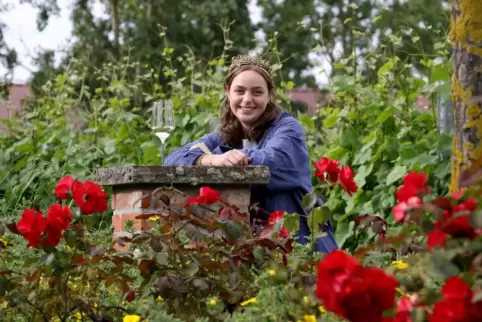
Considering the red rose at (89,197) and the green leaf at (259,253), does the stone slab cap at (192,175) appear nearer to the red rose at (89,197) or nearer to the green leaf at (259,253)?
the red rose at (89,197)

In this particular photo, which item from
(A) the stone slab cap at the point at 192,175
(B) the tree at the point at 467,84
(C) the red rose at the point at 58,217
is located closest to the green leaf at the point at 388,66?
(A) the stone slab cap at the point at 192,175

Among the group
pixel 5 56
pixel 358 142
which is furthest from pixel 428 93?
pixel 5 56

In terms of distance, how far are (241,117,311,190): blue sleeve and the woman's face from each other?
0.11 meters

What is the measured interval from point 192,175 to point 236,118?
59cm

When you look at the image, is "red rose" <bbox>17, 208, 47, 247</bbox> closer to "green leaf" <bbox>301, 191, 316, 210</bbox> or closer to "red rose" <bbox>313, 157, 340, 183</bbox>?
"green leaf" <bbox>301, 191, 316, 210</bbox>

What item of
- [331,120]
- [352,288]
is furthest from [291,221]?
[331,120]

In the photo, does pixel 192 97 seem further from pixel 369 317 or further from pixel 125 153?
pixel 369 317

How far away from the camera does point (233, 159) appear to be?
3217 mm

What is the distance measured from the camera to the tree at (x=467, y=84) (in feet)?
6.98

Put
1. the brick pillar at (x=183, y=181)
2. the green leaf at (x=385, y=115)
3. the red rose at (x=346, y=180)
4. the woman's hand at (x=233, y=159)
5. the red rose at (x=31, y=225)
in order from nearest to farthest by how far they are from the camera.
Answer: the red rose at (x=31, y=225)
the red rose at (x=346, y=180)
the brick pillar at (x=183, y=181)
the woman's hand at (x=233, y=159)
the green leaf at (x=385, y=115)

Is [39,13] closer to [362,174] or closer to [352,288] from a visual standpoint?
[362,174]

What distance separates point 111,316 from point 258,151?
4.56 ft

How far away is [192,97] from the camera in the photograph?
5.87m

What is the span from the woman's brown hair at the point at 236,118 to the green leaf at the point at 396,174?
111 cm
